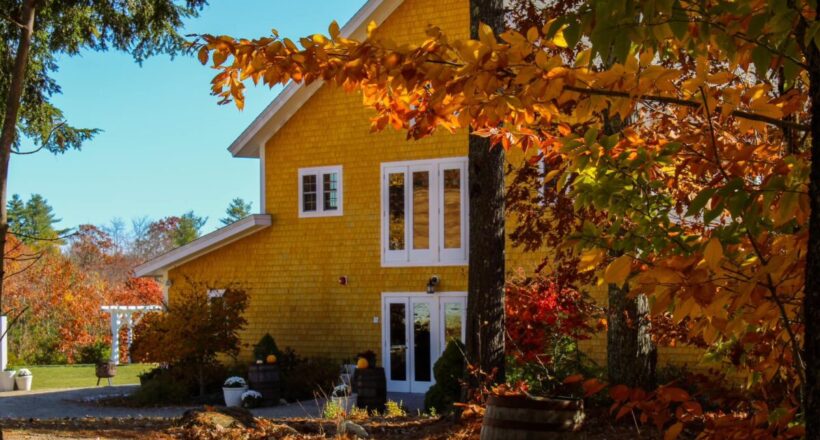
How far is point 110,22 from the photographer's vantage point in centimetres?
1316

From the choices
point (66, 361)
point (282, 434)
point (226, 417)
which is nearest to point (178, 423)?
point (226, 417)

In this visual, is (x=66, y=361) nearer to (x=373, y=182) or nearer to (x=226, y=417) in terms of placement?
(x=373, y=182)

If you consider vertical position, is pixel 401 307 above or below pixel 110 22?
below

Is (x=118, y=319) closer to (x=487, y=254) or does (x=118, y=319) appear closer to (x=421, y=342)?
(x=421, y=342)

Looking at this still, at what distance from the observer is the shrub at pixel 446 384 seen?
15.5 m

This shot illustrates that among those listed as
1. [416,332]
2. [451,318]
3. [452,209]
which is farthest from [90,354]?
[452,209]

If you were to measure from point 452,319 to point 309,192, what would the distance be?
4.80 m

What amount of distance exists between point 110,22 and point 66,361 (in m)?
24.7

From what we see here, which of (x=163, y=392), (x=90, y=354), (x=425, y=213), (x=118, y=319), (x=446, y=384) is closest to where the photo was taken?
(x=446, y=384)

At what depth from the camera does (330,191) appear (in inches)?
890

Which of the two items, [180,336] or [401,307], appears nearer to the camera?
[180,336]

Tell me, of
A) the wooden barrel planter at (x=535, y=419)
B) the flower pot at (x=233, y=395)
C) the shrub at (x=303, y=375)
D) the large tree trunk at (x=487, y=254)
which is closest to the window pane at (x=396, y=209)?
the shrub at (x=303, y=375)

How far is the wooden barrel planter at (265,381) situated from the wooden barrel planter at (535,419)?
14116 mm

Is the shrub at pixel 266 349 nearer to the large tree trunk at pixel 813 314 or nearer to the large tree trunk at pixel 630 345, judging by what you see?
the large tree trunk at pixel 630 345
